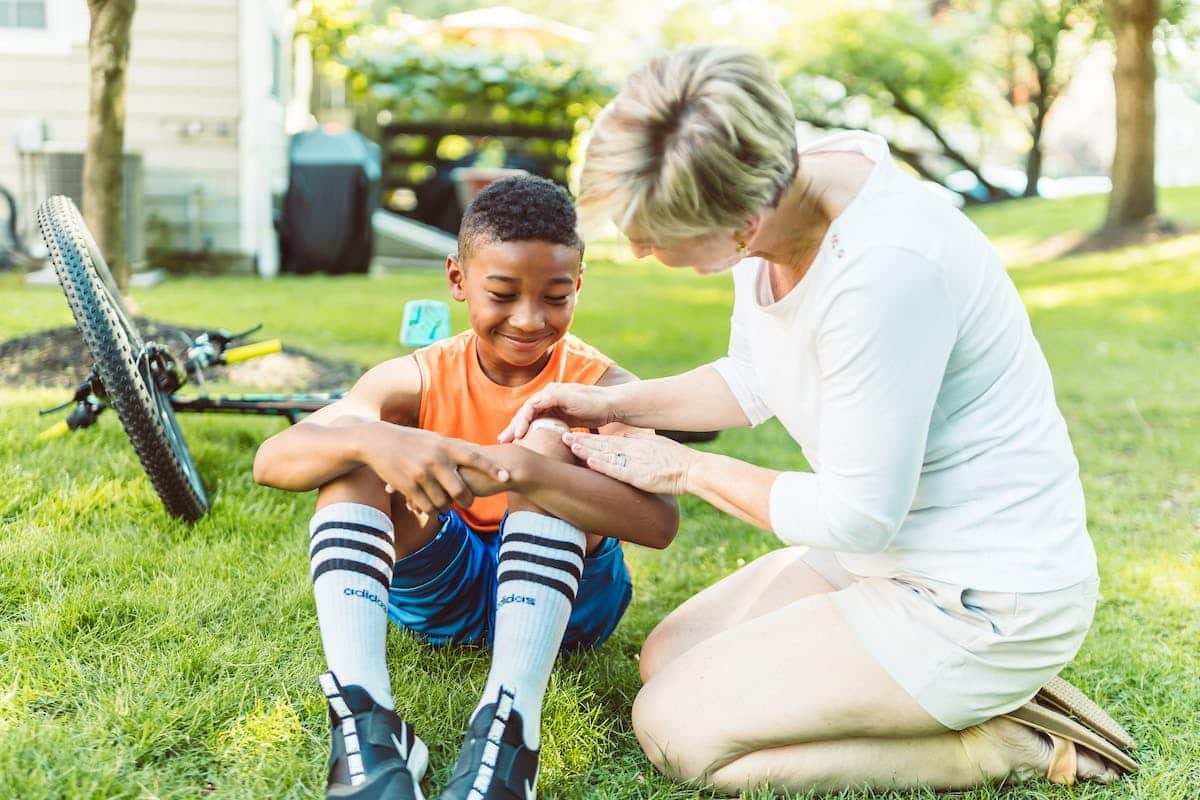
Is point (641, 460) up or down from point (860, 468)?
down

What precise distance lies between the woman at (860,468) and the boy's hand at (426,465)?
23 centimetres

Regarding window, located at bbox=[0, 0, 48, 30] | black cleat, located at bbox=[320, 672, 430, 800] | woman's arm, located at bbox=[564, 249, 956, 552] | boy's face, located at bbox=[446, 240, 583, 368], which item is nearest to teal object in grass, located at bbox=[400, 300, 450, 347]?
boy's face, located at bbox=[446, 240, 583, 368]

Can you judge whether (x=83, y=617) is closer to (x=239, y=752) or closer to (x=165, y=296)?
(x=239, y=752)

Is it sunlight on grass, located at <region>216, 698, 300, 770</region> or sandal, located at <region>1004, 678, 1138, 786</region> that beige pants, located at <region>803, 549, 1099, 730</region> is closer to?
sandal, located at <region>1004, 678, 1138, 786</region>

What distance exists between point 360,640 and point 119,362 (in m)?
1.12

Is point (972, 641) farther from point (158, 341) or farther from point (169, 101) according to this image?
point (169, 101)

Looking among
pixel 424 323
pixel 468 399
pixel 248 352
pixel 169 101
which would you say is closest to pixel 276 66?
pixel 169 101

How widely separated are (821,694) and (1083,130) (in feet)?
127

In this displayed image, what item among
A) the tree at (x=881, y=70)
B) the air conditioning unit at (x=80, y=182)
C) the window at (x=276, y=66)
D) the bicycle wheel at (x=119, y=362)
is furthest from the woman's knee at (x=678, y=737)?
the tree at (x=881, y=70)

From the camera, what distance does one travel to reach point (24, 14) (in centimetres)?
869

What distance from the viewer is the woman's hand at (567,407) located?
217 cm

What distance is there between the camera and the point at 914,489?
174 centimetres

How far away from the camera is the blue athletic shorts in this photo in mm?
2178

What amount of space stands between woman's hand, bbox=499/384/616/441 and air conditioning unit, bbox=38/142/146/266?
6.75 meters
